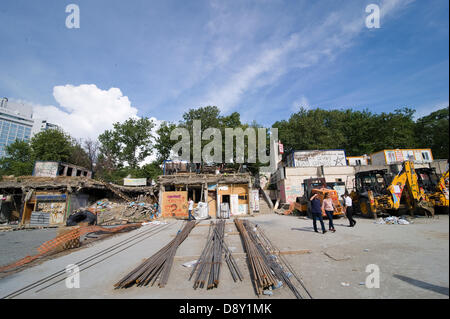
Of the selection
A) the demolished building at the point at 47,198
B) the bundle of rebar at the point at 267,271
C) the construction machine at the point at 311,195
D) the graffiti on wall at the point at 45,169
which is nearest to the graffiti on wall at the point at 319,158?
the construction machine at the point at 311,195

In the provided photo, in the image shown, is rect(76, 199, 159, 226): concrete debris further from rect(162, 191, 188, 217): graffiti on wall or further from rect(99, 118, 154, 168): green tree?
rect(99, 118, 154, 168): green tree

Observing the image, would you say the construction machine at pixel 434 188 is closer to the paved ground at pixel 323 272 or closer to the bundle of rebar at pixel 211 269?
the paved ground at pixel 323 272

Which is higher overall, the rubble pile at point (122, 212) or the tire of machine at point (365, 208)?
the tire of machine at point (365, 208)

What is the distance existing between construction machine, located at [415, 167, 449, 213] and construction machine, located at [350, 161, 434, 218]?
0.37 meters

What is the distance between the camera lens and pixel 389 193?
10531mm

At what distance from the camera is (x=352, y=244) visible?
5.88m

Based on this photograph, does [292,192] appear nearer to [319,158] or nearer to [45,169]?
[319,158]

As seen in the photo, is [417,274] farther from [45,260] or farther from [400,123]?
[400,123]

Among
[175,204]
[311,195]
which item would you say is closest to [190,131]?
[175,204]

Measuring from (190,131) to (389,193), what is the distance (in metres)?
28.2

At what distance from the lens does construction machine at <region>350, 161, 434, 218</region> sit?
32.9 ft

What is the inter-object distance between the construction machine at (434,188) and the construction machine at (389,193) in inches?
14.4

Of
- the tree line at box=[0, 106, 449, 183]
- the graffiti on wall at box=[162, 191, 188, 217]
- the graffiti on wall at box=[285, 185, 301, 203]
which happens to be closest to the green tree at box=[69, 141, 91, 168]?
the tree line at box=[0, 106, 449, 183]

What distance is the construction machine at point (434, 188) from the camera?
9836mm
